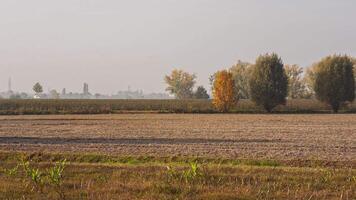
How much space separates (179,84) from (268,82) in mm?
74304

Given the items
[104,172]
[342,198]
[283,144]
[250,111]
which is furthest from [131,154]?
[250,111]

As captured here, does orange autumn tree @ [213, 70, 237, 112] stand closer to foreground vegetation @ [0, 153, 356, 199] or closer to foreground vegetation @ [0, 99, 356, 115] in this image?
foreground vegetation @ [0, 99, 356, 115]

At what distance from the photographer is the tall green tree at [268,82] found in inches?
3748

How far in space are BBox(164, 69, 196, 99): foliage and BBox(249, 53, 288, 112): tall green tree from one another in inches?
2681

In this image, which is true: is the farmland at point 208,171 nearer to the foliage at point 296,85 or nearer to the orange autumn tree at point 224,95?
the orange autumn tree at point 224,95

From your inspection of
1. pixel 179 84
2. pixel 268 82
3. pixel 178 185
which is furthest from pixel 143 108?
pixel 178 185

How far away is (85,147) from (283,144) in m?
12.1

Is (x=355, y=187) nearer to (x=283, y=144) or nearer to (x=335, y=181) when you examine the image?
(x=335, y=181)

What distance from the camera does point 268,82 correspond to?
9638cm

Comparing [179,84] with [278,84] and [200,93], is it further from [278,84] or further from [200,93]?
[278,84]

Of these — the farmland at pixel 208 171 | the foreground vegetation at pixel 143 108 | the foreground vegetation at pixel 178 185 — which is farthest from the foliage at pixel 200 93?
the foreground vegetation at pixel 178 185

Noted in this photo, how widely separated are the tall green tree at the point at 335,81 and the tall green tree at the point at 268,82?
7398mm

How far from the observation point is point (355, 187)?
40.9ft

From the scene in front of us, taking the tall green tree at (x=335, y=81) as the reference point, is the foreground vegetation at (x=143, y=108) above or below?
below
